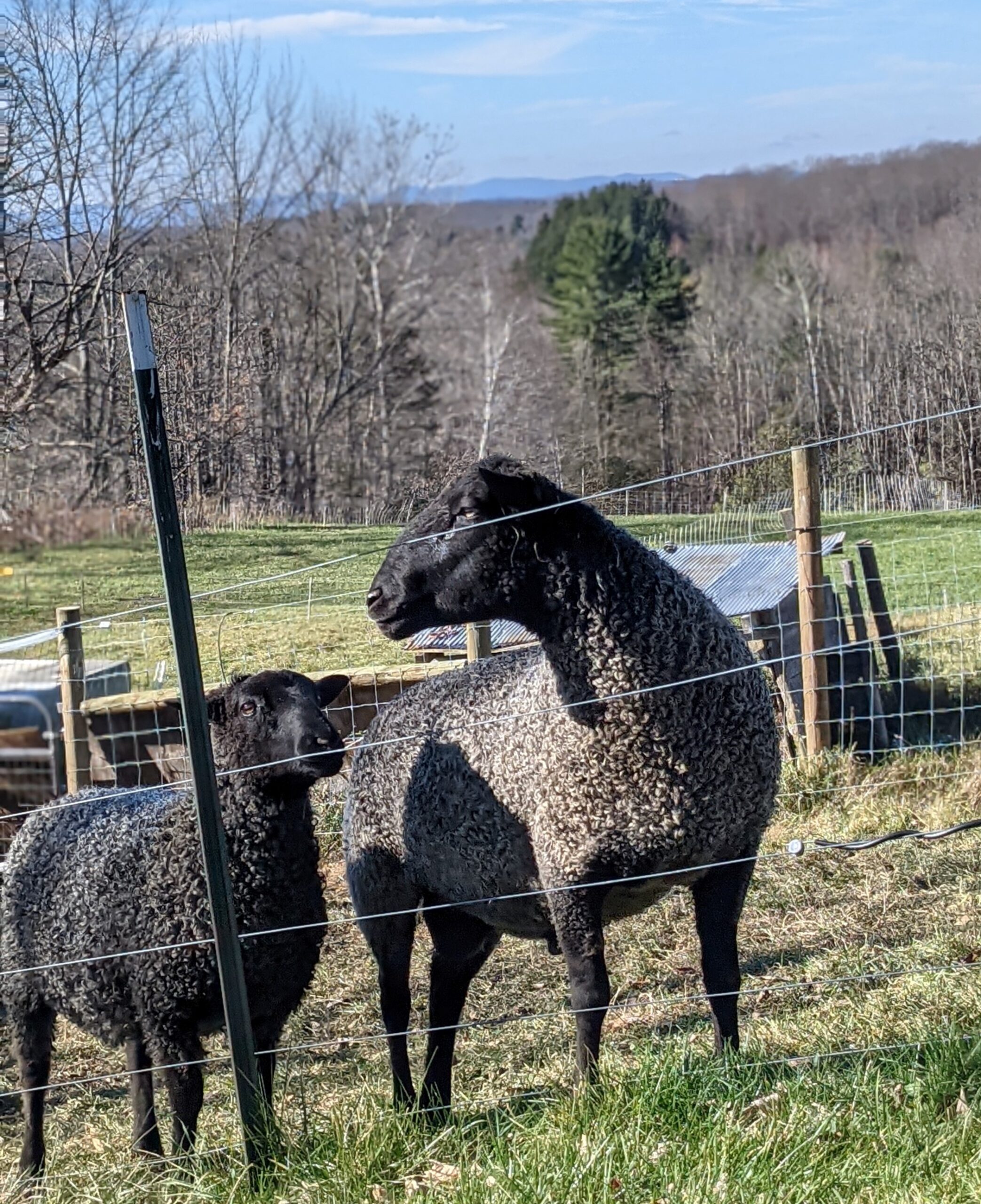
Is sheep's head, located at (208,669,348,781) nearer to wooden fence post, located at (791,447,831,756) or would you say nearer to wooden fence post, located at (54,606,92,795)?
wooden fence post, located at (54,606,92,795)

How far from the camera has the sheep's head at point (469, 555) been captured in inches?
169

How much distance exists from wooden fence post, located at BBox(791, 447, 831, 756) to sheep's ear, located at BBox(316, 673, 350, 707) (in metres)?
4.26

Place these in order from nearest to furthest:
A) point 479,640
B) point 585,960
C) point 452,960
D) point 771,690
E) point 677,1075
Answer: point 677,1075
point 585,960
point 452,960
point 771,690
point 479,640

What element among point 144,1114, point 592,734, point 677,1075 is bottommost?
point 144,1114

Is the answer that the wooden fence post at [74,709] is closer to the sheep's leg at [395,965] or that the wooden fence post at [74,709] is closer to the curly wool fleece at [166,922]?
the curly wool fleece at [166,922]

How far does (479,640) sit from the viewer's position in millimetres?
8398

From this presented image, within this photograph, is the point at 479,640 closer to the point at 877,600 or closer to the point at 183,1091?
the point at 877,600

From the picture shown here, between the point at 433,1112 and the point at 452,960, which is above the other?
the point at 452,960

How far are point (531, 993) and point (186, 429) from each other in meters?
3.71

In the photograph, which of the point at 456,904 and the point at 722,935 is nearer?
the point at 722,935

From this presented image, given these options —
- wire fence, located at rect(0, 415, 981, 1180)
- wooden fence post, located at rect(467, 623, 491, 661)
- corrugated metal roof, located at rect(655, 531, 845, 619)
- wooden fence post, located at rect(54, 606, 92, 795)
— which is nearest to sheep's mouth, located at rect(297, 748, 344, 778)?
wire fence, located at rect(0, 415, 981, 1180)

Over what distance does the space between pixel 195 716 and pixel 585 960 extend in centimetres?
161

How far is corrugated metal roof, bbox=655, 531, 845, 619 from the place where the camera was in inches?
365

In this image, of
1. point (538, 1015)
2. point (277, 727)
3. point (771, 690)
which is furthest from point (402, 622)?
point (771, 690)
